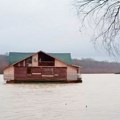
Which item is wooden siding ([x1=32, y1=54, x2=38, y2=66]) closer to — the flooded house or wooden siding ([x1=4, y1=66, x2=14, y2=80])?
the flooded house

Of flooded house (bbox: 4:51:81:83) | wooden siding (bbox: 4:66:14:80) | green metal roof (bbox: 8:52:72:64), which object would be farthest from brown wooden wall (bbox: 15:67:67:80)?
green metal roof (bbox: 8:52:72:64)

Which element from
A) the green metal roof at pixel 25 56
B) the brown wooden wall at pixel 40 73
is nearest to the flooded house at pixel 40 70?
the brown wooden wall at pixel 40 73

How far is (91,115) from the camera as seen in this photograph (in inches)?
800

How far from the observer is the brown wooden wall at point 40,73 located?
61031mm

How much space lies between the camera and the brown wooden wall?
61.0 meters

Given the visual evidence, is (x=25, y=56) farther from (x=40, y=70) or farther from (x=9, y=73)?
(x=40, y=70)

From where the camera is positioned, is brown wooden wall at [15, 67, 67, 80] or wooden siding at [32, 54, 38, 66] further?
wooden siding at [32, 54, 38, 66]

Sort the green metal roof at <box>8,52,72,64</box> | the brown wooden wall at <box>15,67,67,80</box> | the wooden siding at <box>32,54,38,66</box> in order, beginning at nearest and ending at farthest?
the brown wooden wall at <box>15,67,67,80</box>, the wooden siding at <box>32,54,38,66</box>, the green metal roof at <box>8,52,72,64</box>

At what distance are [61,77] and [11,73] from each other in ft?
21.6

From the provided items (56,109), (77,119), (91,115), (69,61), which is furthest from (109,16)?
(69,61)

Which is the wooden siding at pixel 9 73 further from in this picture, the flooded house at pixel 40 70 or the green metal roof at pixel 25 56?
the green metal roof at pixel 25 56

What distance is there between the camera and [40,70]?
61406mm

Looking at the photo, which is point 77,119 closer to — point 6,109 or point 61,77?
point 6,109

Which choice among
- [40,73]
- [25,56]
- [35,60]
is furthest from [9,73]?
[25,56]
